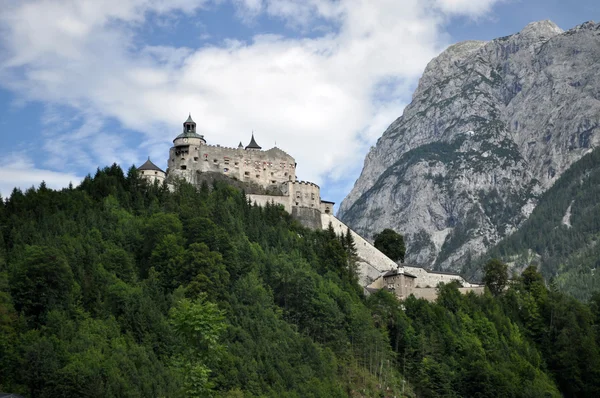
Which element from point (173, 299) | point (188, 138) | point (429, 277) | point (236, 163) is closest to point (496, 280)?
point (429, 277)

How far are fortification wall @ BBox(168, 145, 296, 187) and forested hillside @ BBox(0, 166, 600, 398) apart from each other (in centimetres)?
487

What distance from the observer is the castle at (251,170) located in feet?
371

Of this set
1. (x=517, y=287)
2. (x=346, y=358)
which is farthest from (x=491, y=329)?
(x=346, y=358)

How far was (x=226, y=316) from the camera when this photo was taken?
7919 centimetres

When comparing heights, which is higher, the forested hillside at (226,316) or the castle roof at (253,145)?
the castle roof at (253,145)

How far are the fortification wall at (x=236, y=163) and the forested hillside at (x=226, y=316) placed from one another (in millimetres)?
4869

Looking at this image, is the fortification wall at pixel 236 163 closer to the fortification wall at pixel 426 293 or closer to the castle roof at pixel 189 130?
the castle roof at pixel 189 130

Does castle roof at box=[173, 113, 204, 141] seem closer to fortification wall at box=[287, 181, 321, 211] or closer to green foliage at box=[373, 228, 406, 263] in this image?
fortification wall at box=[287, 181, 321, 211]

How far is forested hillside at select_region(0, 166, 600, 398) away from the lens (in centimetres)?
6366

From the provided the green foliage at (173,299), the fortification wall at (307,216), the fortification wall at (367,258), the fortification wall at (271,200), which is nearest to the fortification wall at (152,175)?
the green foliage at (173,299)

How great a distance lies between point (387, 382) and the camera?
85.2 meters

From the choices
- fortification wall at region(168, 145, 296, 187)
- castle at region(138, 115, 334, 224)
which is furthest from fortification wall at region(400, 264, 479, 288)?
fortification wall at region(168, 145, 296, 187)

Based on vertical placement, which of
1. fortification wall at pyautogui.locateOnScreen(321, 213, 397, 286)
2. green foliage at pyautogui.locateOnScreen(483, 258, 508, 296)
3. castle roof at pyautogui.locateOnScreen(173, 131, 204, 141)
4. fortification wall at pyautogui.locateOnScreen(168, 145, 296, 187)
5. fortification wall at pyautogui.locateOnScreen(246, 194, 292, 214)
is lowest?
green foliage at pyautogui.locateOnScreen(483, 258, 508, 296)

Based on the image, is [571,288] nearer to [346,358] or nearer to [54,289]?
[346,358]
